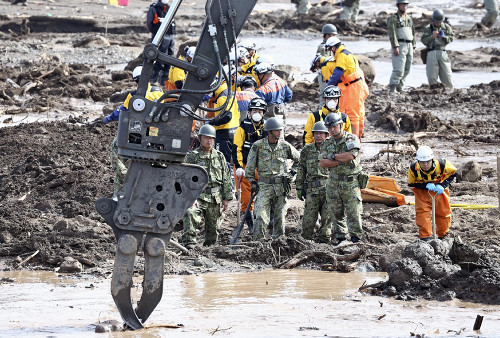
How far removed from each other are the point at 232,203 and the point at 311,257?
3574 millimetres

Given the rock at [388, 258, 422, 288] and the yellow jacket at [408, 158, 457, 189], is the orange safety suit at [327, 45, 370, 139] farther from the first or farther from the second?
the rock at [388, 258, 422, 288]

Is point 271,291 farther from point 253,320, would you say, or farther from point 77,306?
point 77,306

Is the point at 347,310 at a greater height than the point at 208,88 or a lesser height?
lesser

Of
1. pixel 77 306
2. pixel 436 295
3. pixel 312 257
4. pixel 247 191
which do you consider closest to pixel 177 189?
pixel 77 306

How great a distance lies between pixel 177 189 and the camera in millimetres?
8656

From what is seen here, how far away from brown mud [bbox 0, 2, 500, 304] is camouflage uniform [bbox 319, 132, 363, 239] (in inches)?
17.8

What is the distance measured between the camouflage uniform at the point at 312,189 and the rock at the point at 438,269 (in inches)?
113

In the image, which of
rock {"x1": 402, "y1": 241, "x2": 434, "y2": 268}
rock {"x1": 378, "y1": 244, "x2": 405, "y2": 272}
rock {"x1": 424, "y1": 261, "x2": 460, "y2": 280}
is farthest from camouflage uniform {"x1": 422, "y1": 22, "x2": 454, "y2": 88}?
rock {"x1": 424, "y1": 261, "x2": 460, "y2": 280}

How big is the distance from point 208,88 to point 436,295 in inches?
143

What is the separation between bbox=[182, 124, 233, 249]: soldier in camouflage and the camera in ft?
43.6

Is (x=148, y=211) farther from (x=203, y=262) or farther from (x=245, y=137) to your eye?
(x=245, y=137)

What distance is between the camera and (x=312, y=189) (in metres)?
13.6

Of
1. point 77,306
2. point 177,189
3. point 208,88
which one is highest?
point 208,88

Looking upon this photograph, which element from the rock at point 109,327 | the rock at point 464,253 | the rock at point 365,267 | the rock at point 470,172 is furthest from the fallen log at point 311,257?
the rock at point 470,172
